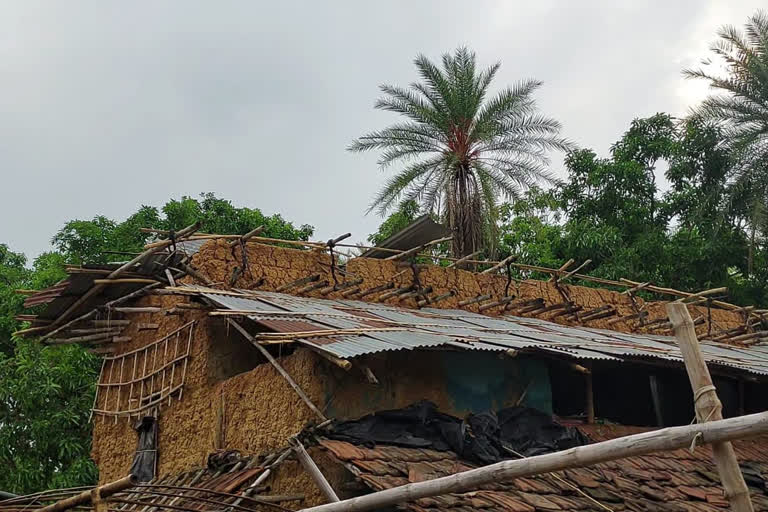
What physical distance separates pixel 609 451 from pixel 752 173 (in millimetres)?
19633

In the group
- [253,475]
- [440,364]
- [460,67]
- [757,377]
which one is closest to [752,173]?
[460,67]

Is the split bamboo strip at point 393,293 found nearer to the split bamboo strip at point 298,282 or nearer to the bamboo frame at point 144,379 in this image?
the split bamboo strip at point 298,282

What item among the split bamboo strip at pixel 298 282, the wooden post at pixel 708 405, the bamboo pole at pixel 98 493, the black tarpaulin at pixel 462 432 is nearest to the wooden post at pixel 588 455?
the wooden post at pixel 708 405

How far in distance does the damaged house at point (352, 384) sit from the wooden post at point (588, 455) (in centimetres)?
102

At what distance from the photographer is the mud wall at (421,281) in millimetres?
10562

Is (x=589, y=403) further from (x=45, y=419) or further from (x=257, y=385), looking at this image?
(x=45, y=419)

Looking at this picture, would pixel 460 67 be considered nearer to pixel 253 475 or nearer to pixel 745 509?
pixel 253 475

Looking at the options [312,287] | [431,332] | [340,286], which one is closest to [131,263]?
[312,287]

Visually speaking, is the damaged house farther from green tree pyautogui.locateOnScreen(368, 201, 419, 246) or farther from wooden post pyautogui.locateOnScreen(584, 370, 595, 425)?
green tree pyautogui.locateOnScreen(368, 201, 419, 246)

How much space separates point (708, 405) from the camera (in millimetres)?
4945

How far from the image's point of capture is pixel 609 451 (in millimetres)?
4797

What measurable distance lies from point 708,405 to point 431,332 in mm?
4403

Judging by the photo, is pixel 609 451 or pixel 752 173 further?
pixel 752 173

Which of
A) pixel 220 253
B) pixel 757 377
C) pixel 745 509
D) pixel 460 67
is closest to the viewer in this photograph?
pixel 745 509
